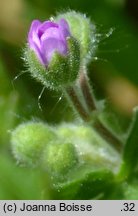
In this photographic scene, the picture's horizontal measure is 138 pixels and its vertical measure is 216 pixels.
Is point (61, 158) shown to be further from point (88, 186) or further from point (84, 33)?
point (84, 33)

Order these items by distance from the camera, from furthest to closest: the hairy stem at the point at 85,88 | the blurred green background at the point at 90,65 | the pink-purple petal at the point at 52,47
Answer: the blurred green background at the point at 90,65 < the hairy stem at the point at 85,88 < the pink-purple petal at the point at 52,47

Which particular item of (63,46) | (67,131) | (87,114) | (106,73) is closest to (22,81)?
(106,73)

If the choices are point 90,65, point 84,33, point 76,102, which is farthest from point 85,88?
point 90,65

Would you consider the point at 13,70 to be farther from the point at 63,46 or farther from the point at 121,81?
the point at 63,46

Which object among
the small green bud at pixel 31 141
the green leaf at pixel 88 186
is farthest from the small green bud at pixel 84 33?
the green leaf at pixel 88 186

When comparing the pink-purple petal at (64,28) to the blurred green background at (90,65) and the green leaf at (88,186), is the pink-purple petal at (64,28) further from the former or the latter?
the blurred green background at (90,65)

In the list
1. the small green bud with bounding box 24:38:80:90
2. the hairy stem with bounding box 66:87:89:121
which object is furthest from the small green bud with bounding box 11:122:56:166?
the small green bud with bounding box 24:38:80:90

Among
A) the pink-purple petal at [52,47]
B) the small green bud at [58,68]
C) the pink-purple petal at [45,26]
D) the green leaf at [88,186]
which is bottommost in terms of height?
the green leaf at [88,186]
